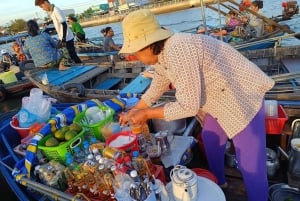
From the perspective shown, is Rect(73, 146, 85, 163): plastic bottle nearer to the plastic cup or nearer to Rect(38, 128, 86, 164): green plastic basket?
Rect(38, 128, 86, 164): green plastic basket

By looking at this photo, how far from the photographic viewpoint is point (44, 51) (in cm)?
680

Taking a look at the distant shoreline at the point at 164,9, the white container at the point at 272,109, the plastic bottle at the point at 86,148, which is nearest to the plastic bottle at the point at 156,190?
the plastic bottle at the point at 86,148

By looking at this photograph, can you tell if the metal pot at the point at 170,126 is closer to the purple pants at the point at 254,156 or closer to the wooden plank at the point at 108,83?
the purple pants at the point at 254,156

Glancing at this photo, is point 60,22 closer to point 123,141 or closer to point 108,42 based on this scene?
point 108,42

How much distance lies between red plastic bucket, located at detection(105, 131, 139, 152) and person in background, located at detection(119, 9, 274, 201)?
0.42 meters

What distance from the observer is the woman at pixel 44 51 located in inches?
258

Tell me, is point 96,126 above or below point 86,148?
above

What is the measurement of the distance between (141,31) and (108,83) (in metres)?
4.72

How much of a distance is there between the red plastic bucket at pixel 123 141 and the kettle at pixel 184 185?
693 mm

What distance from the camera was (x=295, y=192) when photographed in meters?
2.56

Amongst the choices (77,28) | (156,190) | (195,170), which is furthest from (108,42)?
(156,190)

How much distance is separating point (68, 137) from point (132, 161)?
0.78 meters

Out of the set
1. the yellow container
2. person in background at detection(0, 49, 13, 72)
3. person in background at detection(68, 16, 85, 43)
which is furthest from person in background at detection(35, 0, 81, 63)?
person in background at detection(0, 49, 13, 72)

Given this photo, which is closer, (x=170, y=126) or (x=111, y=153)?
(x=111, y=153)
